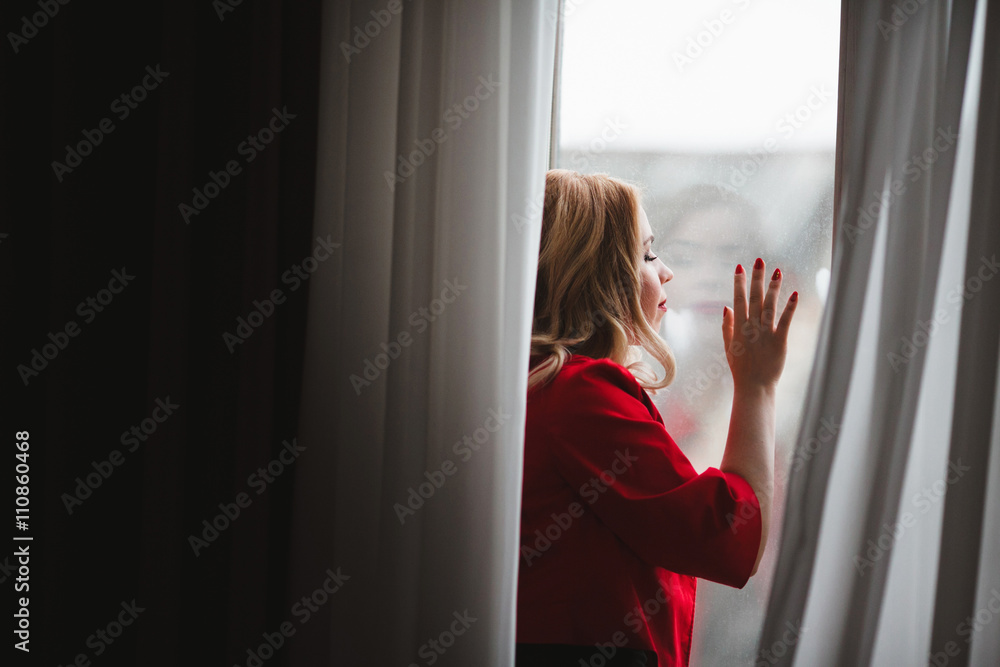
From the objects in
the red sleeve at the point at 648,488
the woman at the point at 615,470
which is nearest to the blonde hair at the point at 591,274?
the woman at the point at 615,470

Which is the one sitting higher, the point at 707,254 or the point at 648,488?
the point at 707,254

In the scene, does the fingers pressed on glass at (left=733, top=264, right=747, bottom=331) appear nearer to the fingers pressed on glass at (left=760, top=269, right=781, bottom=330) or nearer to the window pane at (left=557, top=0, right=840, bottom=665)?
the fingers pressed on glass at (left=760, top=269, right=781, bottom=330)

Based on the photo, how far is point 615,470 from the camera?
91 centimetres

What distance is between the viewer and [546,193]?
109cm

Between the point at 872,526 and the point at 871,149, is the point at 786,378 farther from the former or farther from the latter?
the point at 871,149

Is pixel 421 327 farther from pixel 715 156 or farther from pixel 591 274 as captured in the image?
pixel 715 156

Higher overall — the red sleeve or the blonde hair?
the blonde hair

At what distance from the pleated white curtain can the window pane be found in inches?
9.1

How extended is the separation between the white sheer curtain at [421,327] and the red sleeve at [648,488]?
0.34ft

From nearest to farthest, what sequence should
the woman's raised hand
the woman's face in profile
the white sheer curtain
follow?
1. the white sheer curtain
2. the woman's raised hand
3. the woman's face in profile

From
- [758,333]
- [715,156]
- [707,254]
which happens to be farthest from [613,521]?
[715,156]

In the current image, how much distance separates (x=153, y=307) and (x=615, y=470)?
66cm

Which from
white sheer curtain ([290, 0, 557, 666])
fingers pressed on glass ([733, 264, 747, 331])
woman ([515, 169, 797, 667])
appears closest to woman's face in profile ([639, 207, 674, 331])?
woman ([515, 169, 797, 667])

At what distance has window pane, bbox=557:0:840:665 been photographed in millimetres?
1151
